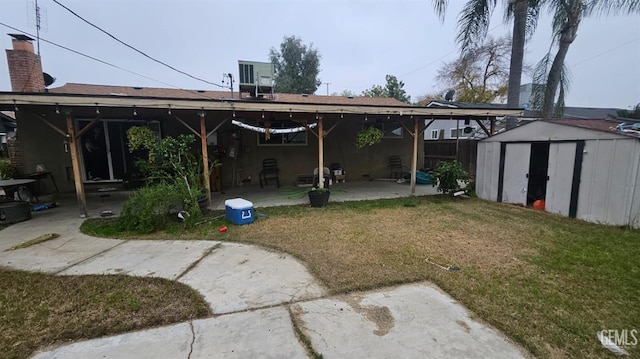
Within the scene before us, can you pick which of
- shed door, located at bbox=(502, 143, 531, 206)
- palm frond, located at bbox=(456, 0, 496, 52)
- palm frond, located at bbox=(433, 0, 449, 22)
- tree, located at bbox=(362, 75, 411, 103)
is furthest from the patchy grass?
tree, located at bbox=(362, 75, 411, 103)

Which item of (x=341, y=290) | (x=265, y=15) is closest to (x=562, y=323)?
(x=341, y=290)

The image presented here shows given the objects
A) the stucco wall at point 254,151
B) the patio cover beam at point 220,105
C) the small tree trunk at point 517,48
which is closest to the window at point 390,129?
the stucco wall at point 254,151

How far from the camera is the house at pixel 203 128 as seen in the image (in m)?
4.88

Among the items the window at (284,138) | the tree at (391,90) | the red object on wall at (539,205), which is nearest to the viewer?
the red object on wall at (539,205)

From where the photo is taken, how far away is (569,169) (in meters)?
4.76

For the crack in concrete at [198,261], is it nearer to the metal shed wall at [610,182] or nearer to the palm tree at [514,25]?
the metal shed wall at [610,182]

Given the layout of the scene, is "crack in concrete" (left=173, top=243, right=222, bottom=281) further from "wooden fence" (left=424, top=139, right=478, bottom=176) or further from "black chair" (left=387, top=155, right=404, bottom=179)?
"wooden fence" (left=424, top=139, right=478, bottom=176)

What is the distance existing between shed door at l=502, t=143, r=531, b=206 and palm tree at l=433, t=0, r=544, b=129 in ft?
10.0

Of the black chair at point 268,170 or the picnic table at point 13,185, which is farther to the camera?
the black chair at point 268,170

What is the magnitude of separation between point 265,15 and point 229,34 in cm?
217

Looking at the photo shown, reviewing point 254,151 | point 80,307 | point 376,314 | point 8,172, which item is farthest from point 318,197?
point 8,172

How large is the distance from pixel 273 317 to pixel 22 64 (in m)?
9.54

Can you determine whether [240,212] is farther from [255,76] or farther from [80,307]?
[255,76]

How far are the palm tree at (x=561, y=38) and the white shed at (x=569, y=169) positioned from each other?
3930mm
